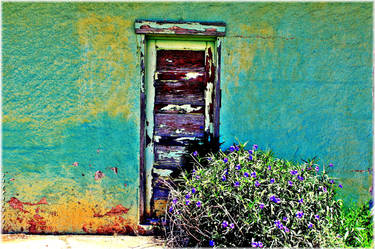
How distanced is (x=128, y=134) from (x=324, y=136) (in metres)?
2.21

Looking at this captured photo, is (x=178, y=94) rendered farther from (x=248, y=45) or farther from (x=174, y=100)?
(x=248, y=45)

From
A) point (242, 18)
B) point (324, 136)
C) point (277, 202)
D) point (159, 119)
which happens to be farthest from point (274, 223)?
point (242, 18)

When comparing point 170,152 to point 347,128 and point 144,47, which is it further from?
point 347,128

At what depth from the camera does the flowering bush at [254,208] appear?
11.3ft

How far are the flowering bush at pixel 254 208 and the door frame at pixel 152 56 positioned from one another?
0.69 m

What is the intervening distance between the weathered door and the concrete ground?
1.38 ft

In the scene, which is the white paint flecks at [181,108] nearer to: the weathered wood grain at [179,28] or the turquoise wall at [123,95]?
the turquoise wall at [123,95]

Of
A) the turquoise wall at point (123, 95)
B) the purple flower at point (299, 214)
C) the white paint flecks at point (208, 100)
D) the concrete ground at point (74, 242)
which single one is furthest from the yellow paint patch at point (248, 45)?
the concrete ground at point (74, 242)

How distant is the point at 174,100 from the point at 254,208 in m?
Result: 1.60

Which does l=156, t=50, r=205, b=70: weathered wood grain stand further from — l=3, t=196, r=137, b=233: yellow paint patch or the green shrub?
the green shrub

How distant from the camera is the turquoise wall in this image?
4285 millimetres

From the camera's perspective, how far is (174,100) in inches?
174

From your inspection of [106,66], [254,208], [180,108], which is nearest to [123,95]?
[106,66]

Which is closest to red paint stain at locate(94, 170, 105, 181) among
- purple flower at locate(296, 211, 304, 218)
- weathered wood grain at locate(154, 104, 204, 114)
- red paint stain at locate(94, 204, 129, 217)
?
red paint stain at locate(94, 204, 129, 217)
